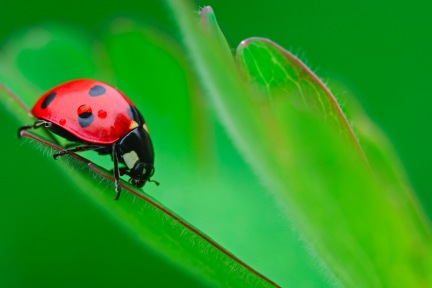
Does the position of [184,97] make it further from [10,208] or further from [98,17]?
[98,17]

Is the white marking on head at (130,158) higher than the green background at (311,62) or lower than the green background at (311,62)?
higher

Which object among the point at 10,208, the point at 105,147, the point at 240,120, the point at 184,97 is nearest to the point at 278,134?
the point at 240,120

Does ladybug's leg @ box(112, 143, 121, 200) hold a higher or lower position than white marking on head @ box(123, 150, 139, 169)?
higher

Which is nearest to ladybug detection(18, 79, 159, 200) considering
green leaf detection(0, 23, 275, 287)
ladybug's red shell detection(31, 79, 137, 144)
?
ladybug's red shell detection(31, 79, 137, 144)

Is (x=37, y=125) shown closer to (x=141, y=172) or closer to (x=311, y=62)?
(x=141, y=172)

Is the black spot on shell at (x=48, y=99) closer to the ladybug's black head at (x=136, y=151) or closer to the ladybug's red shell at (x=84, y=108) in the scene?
the ladybug's red shell at (x=84, y=108)

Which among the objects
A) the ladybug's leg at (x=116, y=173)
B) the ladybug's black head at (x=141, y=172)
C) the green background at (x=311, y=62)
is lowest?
the green background at (x=311, y=62)

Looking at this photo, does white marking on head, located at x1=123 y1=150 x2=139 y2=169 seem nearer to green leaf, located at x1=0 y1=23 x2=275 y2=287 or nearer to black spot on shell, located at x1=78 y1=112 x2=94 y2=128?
black spot on shell, located at x1=78 y1=112 x2=94 y2=128

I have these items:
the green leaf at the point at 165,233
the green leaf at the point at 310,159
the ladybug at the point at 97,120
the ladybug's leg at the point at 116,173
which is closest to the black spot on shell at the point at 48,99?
the ladybug at the point at 97,120
